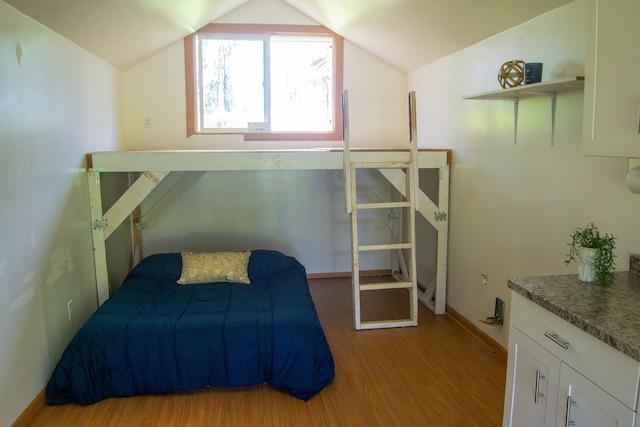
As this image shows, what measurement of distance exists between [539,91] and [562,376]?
144 centimetres

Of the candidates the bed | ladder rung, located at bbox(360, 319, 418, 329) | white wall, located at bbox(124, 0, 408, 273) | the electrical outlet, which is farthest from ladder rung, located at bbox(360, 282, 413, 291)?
white wall, located at bbox(124, 0, 408, 273)

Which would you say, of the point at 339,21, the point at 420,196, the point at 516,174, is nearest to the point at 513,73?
the point at 516,174

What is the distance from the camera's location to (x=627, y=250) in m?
1.92

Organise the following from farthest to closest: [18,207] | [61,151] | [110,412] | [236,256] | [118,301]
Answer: [236,256] < [118,301] < [61,151] < [110,412] < [18,207]

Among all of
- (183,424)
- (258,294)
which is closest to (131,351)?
(183,424)

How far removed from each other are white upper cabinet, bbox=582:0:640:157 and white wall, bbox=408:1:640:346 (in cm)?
42

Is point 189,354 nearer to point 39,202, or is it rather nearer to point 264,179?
point 39,202

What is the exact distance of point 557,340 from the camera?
1483 millimetres

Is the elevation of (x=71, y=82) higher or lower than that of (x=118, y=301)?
higher

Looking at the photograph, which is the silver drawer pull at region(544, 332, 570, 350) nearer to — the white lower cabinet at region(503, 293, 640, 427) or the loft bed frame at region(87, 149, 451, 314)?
the white lower cabinet at region(503, 293, 640, 427)

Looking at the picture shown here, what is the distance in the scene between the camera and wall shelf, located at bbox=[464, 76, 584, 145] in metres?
2.03

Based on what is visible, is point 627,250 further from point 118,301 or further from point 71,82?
point 71,82

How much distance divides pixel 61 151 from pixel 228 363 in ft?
5.16

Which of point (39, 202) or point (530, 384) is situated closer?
point (530, 384)
